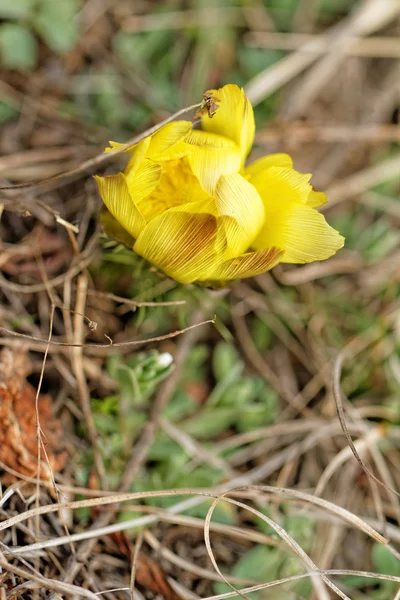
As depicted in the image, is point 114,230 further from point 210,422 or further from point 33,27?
point 33,27

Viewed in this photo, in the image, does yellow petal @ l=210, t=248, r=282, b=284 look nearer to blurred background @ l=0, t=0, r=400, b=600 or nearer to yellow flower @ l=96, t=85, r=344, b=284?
yellow flower @ l=96, t=85, r=344, b=284

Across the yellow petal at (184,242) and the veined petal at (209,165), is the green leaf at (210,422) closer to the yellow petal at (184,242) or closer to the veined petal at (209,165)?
the yellow petal at (184,242)

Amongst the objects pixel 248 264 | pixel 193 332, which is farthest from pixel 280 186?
pixel 193 332

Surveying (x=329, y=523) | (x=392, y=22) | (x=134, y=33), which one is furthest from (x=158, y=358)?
(x=392, y=22)

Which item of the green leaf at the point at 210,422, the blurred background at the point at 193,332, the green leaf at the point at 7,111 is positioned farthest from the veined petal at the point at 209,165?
the green leaf at the point at 7,111

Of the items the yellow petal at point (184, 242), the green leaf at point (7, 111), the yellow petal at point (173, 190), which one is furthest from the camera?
the green leaf at point (7, 111)
